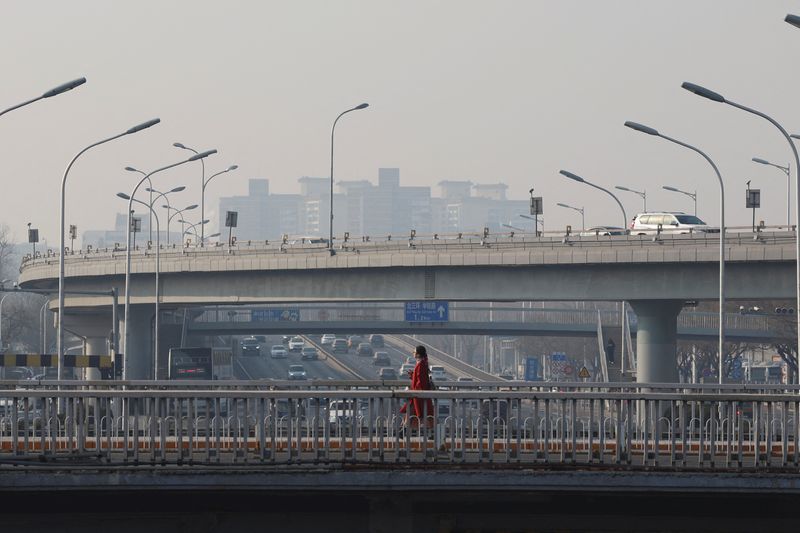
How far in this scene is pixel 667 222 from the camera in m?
66.0

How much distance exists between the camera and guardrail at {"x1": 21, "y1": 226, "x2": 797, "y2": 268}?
5391 cm

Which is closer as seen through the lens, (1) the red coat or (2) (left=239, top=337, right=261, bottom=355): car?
(1) the red coat

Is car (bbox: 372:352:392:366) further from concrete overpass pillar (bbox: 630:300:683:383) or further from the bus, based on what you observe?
concrete overpass pillar (bbox: 630:300:683:383)

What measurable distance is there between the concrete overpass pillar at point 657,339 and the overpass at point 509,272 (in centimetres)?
5

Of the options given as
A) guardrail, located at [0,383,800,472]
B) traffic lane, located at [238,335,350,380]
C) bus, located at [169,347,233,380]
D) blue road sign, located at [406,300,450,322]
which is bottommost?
traffic lane, located at [238,335,350,380]

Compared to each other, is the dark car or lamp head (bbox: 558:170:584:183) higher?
lamp head (bbox: 558:170:584:183)

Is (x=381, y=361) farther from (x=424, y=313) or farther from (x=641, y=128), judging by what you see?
(x=641, y=128)

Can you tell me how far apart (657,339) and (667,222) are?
769cm

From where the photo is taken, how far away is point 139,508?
51.4 ft

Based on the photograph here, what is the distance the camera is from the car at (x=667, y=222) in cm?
5936

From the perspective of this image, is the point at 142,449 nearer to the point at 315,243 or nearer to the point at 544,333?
the point at 315,243

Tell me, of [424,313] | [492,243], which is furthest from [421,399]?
[424,313]

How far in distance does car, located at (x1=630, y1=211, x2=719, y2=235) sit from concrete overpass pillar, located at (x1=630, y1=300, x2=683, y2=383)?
331 centimetres

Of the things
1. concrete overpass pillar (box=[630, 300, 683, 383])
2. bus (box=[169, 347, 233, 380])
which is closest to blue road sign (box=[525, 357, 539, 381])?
bus (box=[169, 347, 233, 380])
